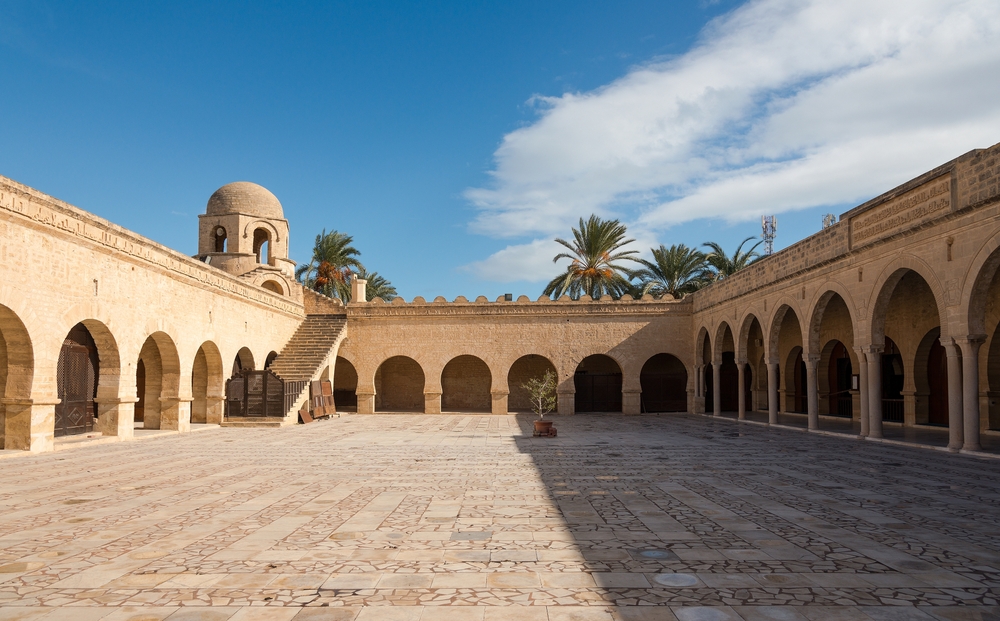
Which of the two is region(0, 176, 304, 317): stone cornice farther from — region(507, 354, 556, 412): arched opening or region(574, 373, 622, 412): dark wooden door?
region(574, 373, 622, 412): dark wooden door

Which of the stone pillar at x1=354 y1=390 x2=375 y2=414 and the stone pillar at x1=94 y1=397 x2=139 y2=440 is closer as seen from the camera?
the stone pillar at x1=94 y1=397 x2=139 y2=440

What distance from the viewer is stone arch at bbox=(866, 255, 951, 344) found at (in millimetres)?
12070

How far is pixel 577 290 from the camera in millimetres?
31609

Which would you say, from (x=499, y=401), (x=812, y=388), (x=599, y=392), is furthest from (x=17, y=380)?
(x=599, y=392)

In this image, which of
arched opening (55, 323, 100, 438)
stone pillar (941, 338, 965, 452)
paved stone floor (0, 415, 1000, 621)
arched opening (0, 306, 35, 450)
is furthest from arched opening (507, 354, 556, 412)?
arched opening (0, 306, 35, 450)

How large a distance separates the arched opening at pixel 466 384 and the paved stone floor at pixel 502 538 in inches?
681

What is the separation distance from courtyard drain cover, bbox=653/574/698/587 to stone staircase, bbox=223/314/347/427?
16.6 metres

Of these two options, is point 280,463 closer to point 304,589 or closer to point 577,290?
point 304,589

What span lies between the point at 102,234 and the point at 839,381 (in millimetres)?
21250

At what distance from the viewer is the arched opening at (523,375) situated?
1128 inches

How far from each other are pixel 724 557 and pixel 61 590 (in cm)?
492

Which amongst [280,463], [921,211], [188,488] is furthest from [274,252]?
[921,211]

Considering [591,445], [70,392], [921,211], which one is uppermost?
[921,211]

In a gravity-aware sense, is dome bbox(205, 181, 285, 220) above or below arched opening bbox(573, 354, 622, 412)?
above
